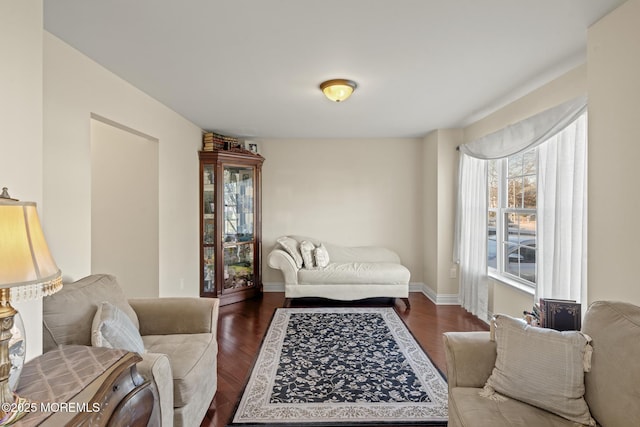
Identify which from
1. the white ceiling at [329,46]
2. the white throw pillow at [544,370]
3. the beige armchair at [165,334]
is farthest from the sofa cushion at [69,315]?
the white throw pillow at [544,370]

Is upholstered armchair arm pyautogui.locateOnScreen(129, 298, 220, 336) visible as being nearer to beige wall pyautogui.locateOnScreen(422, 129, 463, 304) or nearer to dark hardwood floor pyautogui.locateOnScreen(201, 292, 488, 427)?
dark hardwood floor pyautogui.locateOnScreen(201, 292, 488, 427)

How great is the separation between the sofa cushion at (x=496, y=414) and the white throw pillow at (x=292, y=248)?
3076 mm

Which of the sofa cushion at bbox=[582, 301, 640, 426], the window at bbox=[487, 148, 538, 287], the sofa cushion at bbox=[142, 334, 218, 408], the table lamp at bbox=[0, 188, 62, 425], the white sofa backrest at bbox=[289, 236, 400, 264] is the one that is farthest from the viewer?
the white sofa backrest at bbox=[289, 236, 400, 264]

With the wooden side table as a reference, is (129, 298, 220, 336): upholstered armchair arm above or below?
below

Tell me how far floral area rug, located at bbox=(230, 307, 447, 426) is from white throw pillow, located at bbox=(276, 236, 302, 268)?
3.19ft

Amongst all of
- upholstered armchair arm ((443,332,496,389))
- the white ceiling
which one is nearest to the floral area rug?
upholstered armchair arm ((443,332,496,389))

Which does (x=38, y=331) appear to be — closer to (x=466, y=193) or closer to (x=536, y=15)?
(x=536, y=15)

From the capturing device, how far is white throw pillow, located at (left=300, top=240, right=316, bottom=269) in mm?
4508

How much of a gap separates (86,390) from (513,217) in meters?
3.75

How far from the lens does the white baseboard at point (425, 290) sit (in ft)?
14.6

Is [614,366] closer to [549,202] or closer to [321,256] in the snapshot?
[549,202]

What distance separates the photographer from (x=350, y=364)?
2736mm

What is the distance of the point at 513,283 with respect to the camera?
3314 millimetres

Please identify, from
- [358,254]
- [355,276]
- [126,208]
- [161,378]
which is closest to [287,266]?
[355,276]
